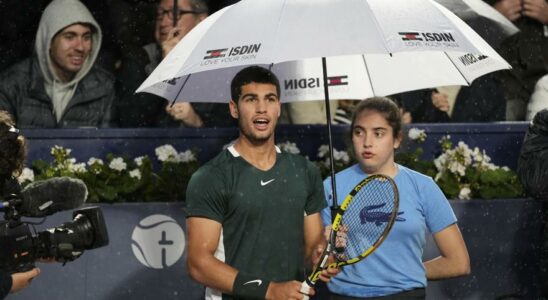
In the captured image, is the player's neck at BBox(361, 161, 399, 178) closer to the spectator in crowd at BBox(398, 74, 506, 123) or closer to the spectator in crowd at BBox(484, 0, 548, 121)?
the spectator in crowd at BBox(398, 74, 506, 123)

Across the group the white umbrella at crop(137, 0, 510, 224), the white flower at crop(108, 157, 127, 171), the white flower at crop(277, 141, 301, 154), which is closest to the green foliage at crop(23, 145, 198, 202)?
the white flower at crop(108, 157, 127, 171)

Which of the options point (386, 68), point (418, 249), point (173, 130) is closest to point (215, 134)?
point (173, 130)

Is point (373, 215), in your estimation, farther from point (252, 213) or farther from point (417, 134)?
point (417, 134)

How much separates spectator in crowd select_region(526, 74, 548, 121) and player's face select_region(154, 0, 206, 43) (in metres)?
2.55

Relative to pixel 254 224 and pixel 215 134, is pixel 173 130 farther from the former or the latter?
pixel 254 224

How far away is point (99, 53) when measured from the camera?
10.1 metres

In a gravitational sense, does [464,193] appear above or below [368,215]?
below

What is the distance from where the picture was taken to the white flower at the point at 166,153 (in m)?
8.48

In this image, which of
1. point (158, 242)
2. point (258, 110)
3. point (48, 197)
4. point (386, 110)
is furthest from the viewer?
point (158, 242)

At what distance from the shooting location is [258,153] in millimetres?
5938

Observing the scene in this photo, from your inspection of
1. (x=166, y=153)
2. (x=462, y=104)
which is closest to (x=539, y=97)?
(x=462, y=104)

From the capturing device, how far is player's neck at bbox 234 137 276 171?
591 centimetres

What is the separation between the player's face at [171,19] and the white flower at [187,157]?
4.59 ft

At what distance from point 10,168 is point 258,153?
1127 millimetres
